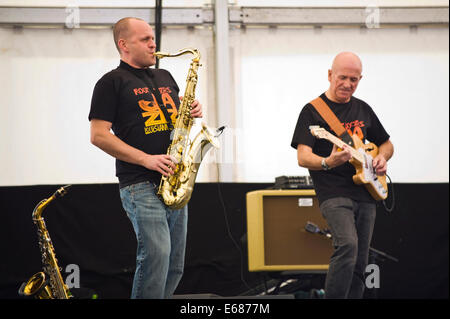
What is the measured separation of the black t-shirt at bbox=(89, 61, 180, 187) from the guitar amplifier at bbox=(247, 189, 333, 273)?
4.31 feet

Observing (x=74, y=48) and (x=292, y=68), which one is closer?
Answer: (x=74, y=48)

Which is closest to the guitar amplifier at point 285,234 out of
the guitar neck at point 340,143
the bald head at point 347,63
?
the guitar neck at point 340,143

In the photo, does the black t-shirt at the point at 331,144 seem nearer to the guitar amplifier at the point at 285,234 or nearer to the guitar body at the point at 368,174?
the guitar body at the point at 368,174

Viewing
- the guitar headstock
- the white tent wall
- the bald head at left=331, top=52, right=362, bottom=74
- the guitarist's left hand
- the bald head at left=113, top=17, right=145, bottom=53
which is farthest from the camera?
the white tent wall

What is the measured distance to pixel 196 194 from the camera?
16.1 ft

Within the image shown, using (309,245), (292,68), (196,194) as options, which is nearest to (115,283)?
(196,194)

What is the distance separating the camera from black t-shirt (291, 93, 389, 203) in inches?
151

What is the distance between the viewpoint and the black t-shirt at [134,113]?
3236 millimetres

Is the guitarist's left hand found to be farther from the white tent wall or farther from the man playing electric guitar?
the white tent wall

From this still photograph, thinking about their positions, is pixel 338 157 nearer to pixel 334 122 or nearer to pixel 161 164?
pixel 334 122

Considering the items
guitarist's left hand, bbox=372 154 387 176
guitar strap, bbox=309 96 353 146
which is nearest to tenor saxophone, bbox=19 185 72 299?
guitar strap, bbox=309 96 353 146

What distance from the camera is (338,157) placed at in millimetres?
3758

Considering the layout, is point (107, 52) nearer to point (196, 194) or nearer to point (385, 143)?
point (196, 194)
